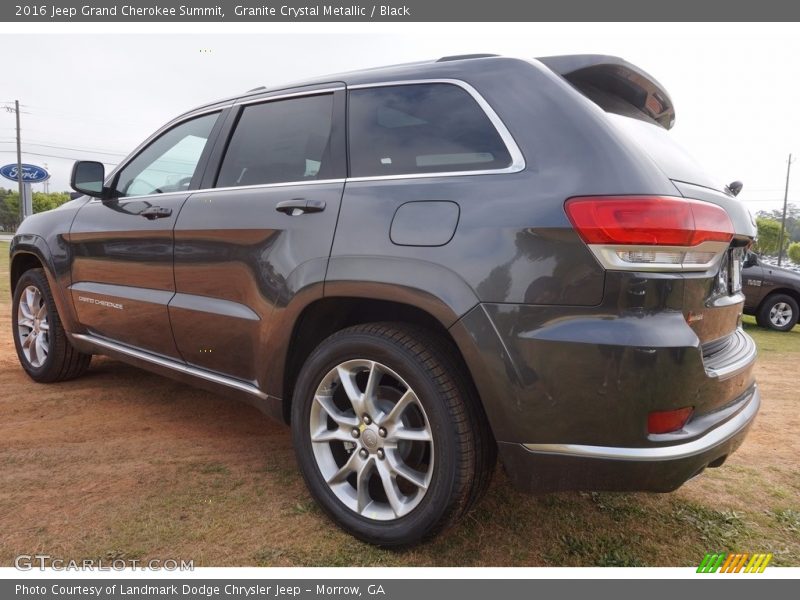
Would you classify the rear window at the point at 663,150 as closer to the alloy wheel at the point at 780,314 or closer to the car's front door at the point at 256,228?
the car's front door at the point at 256,228

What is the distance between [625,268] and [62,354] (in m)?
3.98

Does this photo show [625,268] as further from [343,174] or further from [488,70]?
[343,174]

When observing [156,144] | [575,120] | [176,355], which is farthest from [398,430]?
[156,144]

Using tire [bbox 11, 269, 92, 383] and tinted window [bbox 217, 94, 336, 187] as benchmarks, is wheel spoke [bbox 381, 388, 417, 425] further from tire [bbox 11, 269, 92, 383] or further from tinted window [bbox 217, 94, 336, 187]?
tire [bbox 11, 269, 92, 383]

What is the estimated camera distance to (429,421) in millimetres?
2033

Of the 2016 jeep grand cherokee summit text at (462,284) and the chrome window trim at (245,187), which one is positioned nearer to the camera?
the 2016 jeep grand cherokee summit text at (462,284)

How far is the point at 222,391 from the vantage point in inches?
113

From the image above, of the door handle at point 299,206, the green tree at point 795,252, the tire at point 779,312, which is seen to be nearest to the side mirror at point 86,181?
the door handle at point 299,206

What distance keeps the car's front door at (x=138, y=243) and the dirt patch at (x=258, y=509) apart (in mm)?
608

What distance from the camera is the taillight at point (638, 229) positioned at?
173cm

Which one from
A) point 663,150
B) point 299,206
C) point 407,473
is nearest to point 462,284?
point 407,473

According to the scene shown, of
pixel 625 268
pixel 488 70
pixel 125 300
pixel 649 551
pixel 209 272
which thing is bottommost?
pixel 649 551

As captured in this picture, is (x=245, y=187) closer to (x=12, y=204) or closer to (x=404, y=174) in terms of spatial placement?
(x=404, y=174)

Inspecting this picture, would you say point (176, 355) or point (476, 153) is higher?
point (476, 153)
